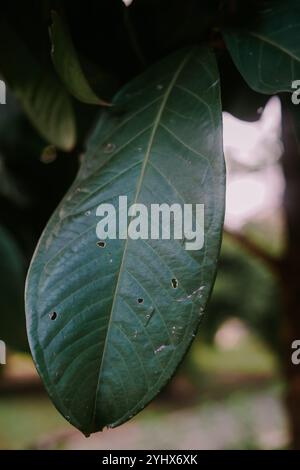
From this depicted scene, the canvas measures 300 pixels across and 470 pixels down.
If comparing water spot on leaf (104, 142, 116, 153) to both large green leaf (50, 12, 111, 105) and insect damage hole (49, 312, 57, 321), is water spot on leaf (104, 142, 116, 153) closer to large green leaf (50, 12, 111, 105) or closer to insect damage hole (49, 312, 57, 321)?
large green leaf (50, 12, 111, 105)

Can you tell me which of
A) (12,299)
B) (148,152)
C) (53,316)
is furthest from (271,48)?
(12,299)

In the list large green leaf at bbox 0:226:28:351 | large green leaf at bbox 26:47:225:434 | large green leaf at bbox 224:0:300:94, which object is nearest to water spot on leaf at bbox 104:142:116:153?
large green leaf at bbox 26:47:225:434

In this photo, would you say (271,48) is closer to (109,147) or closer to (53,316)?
(109,147)

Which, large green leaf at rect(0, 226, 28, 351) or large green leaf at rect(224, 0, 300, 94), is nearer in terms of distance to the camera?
large green leaf at rect(224, 0, 300, 94)
